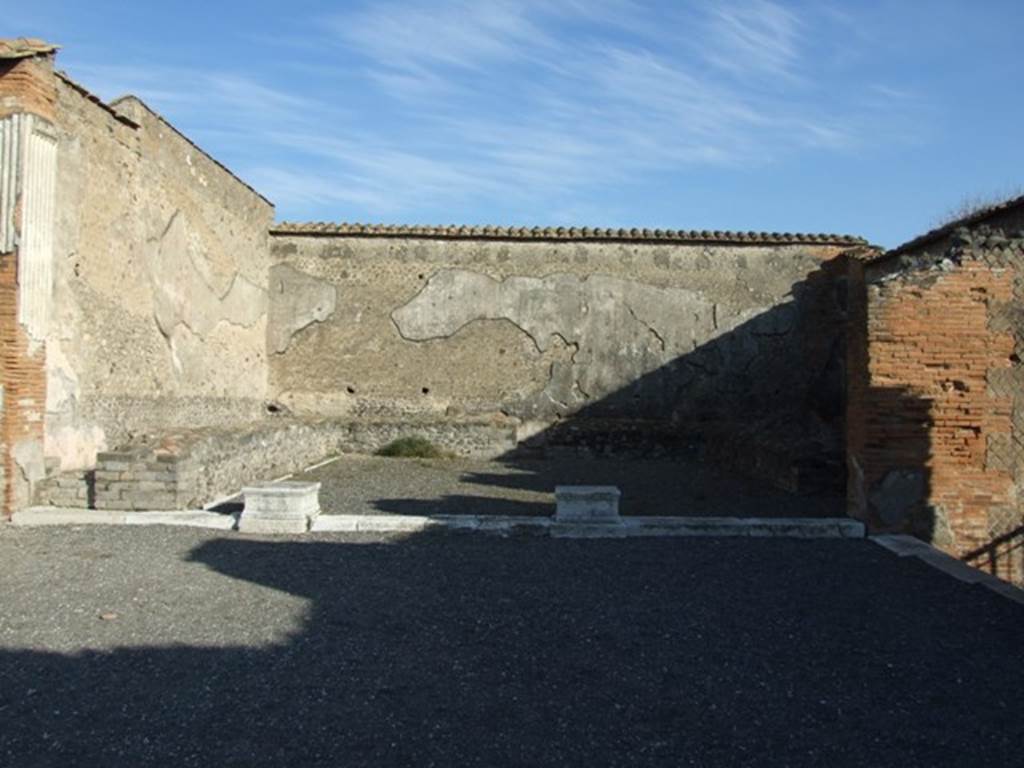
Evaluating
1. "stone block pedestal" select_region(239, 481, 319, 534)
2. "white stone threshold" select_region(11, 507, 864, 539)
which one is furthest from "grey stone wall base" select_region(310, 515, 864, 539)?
"stone block pedestal" select_region(239, 481, 319, 534)

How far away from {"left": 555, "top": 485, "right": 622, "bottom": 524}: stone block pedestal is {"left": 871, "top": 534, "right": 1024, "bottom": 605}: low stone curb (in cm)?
184

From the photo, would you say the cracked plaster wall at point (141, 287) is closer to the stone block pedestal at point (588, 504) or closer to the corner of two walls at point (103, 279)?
the corner of two walls at point (103, 279)

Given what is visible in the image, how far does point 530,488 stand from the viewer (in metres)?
9.09

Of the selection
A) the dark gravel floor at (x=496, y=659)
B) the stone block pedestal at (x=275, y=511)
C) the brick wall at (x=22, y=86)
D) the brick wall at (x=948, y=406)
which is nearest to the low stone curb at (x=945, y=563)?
the dark gravel floor at (x=496, y=659)

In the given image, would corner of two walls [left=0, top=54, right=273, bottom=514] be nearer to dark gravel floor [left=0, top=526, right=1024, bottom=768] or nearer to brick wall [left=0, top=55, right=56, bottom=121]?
brick wall [left=0, top=55, right=56, bottom=121]

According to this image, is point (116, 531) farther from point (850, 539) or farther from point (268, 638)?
point (850, 539)

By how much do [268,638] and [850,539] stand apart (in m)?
4.21

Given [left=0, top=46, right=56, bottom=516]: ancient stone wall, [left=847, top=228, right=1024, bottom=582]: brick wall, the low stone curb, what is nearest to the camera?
the low stone curb

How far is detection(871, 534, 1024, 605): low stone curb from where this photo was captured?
15.9ft

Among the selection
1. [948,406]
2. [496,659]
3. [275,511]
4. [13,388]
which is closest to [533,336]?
[275,511]

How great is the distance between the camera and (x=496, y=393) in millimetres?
12758

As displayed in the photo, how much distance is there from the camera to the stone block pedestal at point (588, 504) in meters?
6.34

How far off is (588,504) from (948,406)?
2.68 meters

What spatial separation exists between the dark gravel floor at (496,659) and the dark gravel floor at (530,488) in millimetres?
1814
